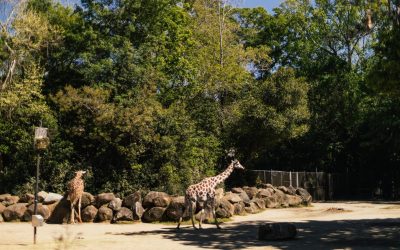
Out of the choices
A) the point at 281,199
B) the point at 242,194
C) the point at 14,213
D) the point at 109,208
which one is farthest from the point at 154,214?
the point at 281,199

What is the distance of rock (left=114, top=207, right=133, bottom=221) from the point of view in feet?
63.3

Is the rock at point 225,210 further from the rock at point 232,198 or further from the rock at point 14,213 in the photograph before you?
the rock at point 14,213

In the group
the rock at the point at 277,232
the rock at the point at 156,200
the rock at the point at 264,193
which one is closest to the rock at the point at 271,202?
the rock at the point at 264,193

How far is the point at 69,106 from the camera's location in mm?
25016

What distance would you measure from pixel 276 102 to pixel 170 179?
418 inches

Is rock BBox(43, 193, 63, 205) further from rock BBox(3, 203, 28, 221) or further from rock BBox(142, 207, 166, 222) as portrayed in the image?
rock BBox(142, 207, 166, 222)

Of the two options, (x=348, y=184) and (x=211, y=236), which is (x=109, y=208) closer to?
(x=211, y=236)

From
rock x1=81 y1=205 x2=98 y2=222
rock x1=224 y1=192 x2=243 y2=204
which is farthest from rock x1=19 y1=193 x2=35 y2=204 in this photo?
rock x1=224 y1=192 x2=243 y2=204

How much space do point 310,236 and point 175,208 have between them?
6.33 m

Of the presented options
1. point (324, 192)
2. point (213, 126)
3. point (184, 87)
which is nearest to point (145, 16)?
point (184, 87)

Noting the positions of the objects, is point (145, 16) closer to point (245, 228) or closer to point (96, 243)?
point (245, 228)

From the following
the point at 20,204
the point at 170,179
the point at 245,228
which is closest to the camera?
the point at 245,228

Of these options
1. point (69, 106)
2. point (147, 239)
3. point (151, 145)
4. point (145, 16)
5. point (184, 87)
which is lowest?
point (147, 239)

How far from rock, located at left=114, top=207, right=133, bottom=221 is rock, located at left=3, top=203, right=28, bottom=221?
366 cm
